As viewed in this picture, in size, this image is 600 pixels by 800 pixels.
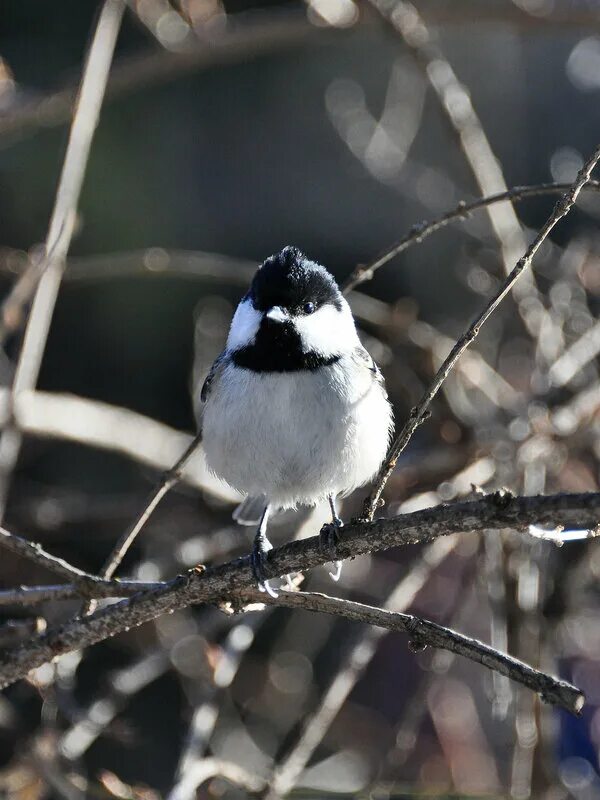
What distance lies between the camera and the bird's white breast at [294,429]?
2342 mm

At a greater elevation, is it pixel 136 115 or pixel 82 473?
pixel 136 115

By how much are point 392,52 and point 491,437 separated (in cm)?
477

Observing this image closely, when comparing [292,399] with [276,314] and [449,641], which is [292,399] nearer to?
[276,314]

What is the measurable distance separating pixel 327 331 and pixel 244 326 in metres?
0.22

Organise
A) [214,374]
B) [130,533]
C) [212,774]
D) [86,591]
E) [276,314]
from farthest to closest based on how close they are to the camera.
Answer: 1. [214,374]
2. [276,314]
3. [212,774]
4. [130,533]
5. [86,591]

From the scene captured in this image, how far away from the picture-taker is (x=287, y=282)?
2.40 meters

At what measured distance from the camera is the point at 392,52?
679 cm

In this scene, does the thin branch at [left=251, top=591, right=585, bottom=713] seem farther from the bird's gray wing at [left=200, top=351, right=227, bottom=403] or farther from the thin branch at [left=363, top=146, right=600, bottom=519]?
the bird's gray wing at [left=200, top=351, right=227, bottom=403]

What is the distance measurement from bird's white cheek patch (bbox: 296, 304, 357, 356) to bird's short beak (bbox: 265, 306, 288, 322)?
5 cm

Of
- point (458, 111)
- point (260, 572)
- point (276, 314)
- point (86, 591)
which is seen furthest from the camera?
point (458, 111)

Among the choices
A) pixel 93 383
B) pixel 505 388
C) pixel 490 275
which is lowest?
pixel 505 388

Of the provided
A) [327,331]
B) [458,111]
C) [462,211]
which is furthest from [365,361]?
[458,111]

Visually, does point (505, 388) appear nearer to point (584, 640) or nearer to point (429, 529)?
point (584, 640)

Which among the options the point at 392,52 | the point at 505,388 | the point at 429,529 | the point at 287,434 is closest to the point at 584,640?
the point at 505,388
